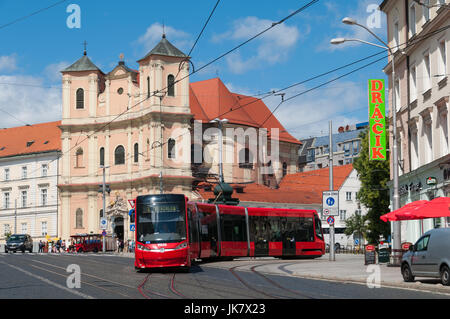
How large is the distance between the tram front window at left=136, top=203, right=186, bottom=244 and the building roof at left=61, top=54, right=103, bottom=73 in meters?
57.8

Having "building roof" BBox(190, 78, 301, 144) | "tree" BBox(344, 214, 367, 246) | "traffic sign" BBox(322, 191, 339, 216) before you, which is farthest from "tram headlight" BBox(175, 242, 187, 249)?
"building roof" BBox(190, 78, 301, 144)

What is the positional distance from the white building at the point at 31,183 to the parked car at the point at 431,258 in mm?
68453

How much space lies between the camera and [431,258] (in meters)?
18.7

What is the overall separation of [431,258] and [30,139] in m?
80.3

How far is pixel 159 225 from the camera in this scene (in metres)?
24.5

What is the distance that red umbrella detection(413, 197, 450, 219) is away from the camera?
2450cm

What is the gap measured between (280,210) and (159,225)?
15.0 metres

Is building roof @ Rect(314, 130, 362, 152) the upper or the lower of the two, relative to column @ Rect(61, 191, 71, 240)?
upper

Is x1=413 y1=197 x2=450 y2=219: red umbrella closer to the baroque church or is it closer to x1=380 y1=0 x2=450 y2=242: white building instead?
x1=380 y1=0 x2=450 y2=242: white building

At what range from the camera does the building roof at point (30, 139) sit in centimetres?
8900

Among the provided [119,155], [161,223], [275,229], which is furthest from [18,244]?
[161,223]
